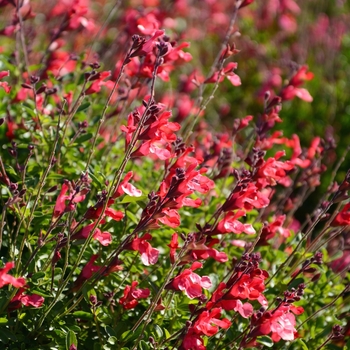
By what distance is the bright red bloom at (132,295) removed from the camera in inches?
89.9

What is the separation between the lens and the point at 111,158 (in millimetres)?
3305

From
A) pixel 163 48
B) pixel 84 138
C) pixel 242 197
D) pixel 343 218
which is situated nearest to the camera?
pixel 163 48

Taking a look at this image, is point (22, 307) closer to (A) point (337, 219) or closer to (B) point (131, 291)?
(B) point (131, 291)

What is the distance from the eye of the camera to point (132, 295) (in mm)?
2297

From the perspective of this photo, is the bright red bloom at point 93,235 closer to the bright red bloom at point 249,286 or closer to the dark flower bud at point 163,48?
the bright red bloom at point 249,286

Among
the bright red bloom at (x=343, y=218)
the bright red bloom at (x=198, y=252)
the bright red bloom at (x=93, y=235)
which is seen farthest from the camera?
the bright red bloom at (x=343, y=218)

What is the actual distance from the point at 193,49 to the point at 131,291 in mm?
5968

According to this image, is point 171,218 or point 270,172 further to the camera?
point 270,172

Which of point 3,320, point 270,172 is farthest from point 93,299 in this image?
point 270,172

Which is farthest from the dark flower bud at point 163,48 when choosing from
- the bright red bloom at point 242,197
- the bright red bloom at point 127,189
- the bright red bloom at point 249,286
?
the bright red bloom at point 249,286

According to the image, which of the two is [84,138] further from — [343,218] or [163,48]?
[343,218]

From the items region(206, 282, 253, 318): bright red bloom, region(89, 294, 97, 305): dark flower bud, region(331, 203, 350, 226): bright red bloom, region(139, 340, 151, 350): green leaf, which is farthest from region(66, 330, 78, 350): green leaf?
region(331, 203, 350, 226): bright red bloom

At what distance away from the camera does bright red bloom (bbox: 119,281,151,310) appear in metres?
2.28

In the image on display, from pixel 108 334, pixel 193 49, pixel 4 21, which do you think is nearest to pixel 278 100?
pixel 108 334
